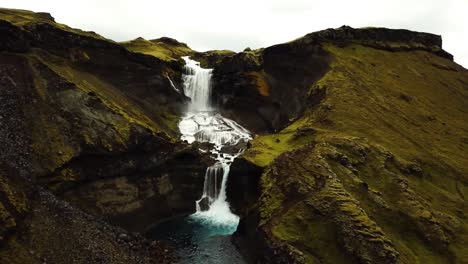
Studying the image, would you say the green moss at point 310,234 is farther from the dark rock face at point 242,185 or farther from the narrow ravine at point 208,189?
the dark rock face at point 242,185

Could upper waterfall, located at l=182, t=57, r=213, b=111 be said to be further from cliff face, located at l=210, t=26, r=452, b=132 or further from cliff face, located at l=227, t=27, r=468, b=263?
cliff face, located at l=227, t=27, r=468, b=263

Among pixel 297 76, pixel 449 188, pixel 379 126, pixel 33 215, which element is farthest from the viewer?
pixel 297 76

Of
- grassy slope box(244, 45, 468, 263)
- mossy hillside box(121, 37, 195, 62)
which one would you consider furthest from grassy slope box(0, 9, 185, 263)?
mossy hillside box(121, 37, 195, 62)

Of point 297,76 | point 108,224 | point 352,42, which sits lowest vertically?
point 108,224

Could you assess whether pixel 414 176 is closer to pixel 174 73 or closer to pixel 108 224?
pixel 108 224

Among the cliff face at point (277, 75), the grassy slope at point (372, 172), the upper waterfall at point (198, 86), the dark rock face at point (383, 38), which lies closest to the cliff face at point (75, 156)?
the grassy slope at point (372, 172)

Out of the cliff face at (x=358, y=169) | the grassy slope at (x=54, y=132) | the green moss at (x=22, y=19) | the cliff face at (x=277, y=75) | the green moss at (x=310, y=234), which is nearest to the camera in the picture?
the grassy slope at (x=54, y=132)

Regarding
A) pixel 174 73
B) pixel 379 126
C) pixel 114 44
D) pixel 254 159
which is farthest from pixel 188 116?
pixel 379 126

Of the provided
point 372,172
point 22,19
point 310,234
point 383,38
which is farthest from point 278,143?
point 383,38
